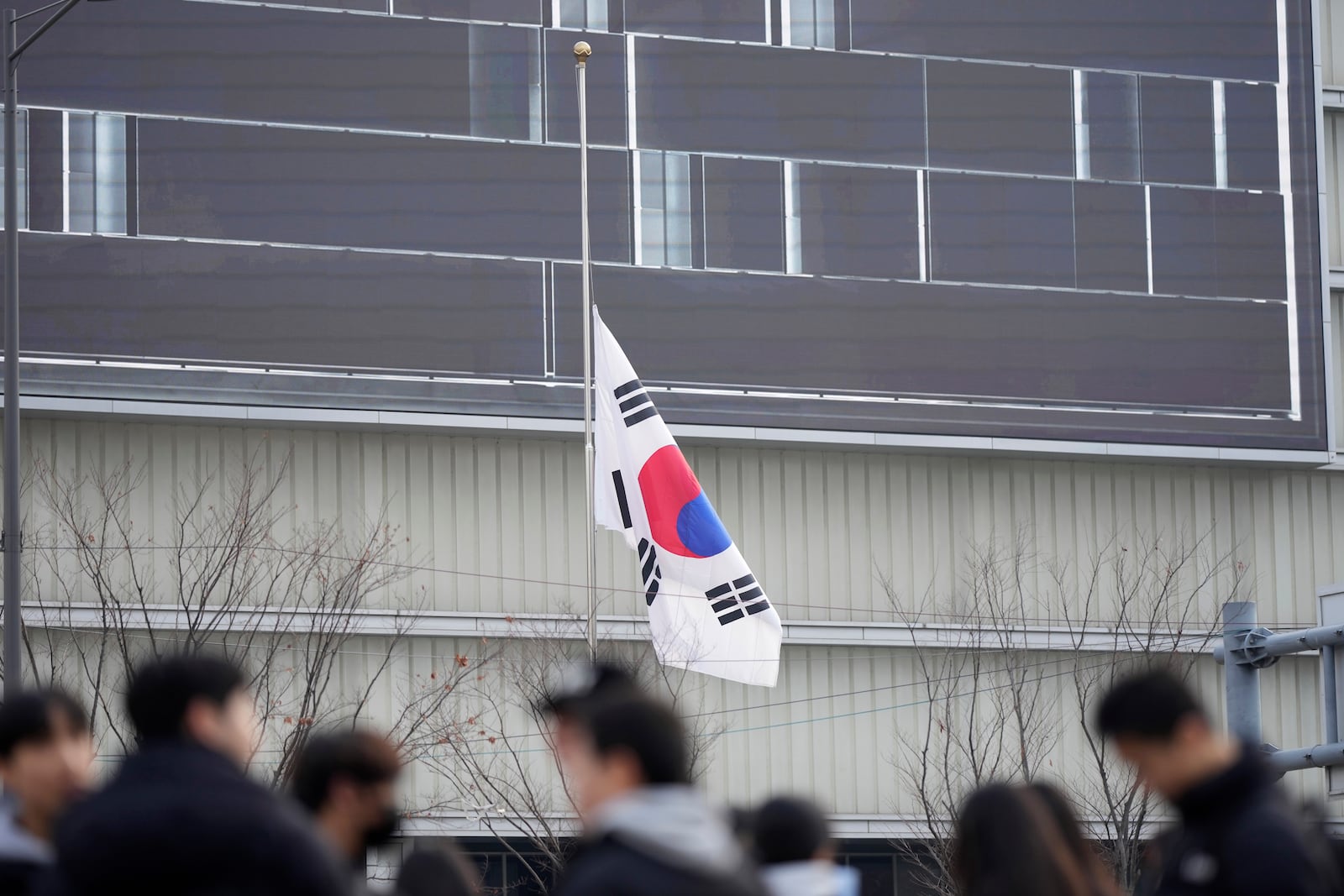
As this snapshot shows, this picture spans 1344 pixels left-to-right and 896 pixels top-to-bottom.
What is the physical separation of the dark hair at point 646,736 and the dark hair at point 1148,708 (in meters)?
1.77

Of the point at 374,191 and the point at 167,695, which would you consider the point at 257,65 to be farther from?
the point at 167,695

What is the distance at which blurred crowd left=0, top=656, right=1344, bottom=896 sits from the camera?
17.4 ft

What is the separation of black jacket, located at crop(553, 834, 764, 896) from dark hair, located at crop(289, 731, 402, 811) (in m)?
1.76

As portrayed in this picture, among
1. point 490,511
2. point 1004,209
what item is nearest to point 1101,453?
point 1004,209

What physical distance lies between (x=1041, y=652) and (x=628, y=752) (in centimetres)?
2948

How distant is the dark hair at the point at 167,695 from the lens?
19.0 ft

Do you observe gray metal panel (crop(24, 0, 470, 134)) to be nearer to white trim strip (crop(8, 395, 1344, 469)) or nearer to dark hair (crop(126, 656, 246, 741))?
white trim strip (crop(8, 395, 1344, 469))

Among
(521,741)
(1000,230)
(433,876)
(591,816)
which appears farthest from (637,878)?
(1000,230)

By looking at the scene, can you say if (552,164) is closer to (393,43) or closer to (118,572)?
(393,43)

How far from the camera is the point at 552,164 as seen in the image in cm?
3212

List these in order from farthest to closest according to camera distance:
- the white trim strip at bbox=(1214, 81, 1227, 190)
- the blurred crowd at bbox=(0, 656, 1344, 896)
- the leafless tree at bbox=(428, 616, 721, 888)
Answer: the white trim strip at bbox=(1214, 81, 1227, 190) → the leafless tree at bbox=(428, 616, 721, 888) → the blurred crowd at bbox=(0, 656, 1344, 896)

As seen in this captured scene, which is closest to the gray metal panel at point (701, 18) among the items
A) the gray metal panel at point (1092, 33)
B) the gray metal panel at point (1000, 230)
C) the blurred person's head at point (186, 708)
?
the gray metal panel at point (1092, 33)

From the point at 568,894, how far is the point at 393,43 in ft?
91.1

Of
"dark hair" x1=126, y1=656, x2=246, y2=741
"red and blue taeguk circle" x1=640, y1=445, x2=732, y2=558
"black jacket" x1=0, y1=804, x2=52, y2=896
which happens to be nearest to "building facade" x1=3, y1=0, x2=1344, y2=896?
"red and blue taeguk circle" x1=640, y1=445, x2=732, y2=558
